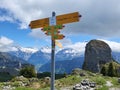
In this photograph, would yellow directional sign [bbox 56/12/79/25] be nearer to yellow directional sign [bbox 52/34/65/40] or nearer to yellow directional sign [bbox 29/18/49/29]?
A: yellow directional sign [bbox 52/34/65/40]

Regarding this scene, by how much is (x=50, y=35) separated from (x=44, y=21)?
91 cm

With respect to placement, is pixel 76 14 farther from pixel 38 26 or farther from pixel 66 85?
pixel 66 85

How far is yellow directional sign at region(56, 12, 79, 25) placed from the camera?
14438 mm

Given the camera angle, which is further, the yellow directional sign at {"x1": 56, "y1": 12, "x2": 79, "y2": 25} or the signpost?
the signpost

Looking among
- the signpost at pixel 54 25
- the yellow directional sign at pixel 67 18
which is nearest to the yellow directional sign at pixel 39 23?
the signpost at pixel 54 25

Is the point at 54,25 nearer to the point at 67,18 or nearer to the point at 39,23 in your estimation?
the point at 67,18

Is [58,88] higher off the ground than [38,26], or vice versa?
[38,26]

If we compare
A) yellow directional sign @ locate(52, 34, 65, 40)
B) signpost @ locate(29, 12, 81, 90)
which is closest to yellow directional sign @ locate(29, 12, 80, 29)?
signpost @ locate(29, 12, 81, 90)

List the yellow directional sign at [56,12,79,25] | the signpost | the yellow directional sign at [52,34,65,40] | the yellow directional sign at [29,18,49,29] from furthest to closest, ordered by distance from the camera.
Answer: the yellow directional sign at [29,18,49,29] → the yellow directional sign at [52,34,65,40] → the signpost → the yellow directional sign at [56,12,79,25]

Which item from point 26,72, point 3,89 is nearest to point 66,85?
point 3,89

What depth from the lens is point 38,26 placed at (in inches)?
630

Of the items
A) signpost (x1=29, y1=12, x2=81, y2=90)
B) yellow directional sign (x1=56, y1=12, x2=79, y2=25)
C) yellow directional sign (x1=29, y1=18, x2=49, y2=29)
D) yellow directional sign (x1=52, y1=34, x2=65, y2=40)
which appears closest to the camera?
yellow directional sign (x1=56, y1=12, x2=79, y2=25)

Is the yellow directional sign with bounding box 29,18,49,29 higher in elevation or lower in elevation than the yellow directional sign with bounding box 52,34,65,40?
higher

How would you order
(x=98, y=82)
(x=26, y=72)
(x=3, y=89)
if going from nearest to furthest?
(x=3, y=89) → (x=98, y=82) → (x=26, y=72)
